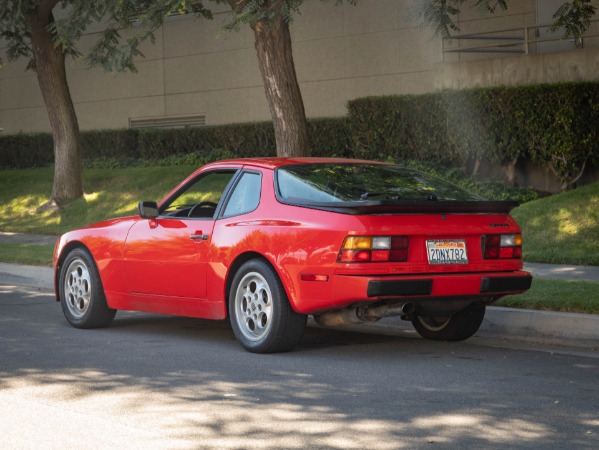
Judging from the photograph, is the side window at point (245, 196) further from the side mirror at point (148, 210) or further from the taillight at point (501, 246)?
the taillight at point (501, 246)

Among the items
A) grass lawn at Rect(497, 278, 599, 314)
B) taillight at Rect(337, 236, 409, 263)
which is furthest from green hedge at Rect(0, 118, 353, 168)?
taillight at Rect(337, 236, 409, 263)

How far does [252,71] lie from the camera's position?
27625mm

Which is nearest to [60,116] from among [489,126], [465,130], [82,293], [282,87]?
[282,87]

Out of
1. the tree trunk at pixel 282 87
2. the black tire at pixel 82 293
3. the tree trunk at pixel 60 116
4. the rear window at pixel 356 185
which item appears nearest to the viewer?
the rear window at pixel 356 185

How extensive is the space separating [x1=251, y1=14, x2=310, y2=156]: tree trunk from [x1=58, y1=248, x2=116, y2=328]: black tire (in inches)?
264

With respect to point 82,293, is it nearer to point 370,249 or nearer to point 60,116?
point 370,249

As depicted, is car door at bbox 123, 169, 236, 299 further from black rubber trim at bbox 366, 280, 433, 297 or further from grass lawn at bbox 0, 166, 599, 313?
grass lawn at bbox 0, 166, 599, 313

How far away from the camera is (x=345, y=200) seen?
834 cm

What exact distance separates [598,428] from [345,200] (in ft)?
9.53

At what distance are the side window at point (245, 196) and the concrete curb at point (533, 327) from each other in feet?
6.46

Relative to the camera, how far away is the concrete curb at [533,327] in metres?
9.15

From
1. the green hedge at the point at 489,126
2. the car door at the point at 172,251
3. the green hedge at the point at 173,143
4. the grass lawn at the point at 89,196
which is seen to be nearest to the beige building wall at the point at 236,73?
the green hedge at the point at 173,143

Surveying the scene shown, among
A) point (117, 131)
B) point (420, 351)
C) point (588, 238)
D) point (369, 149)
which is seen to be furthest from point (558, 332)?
point (117, 131)

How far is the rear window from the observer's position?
8484 mm
